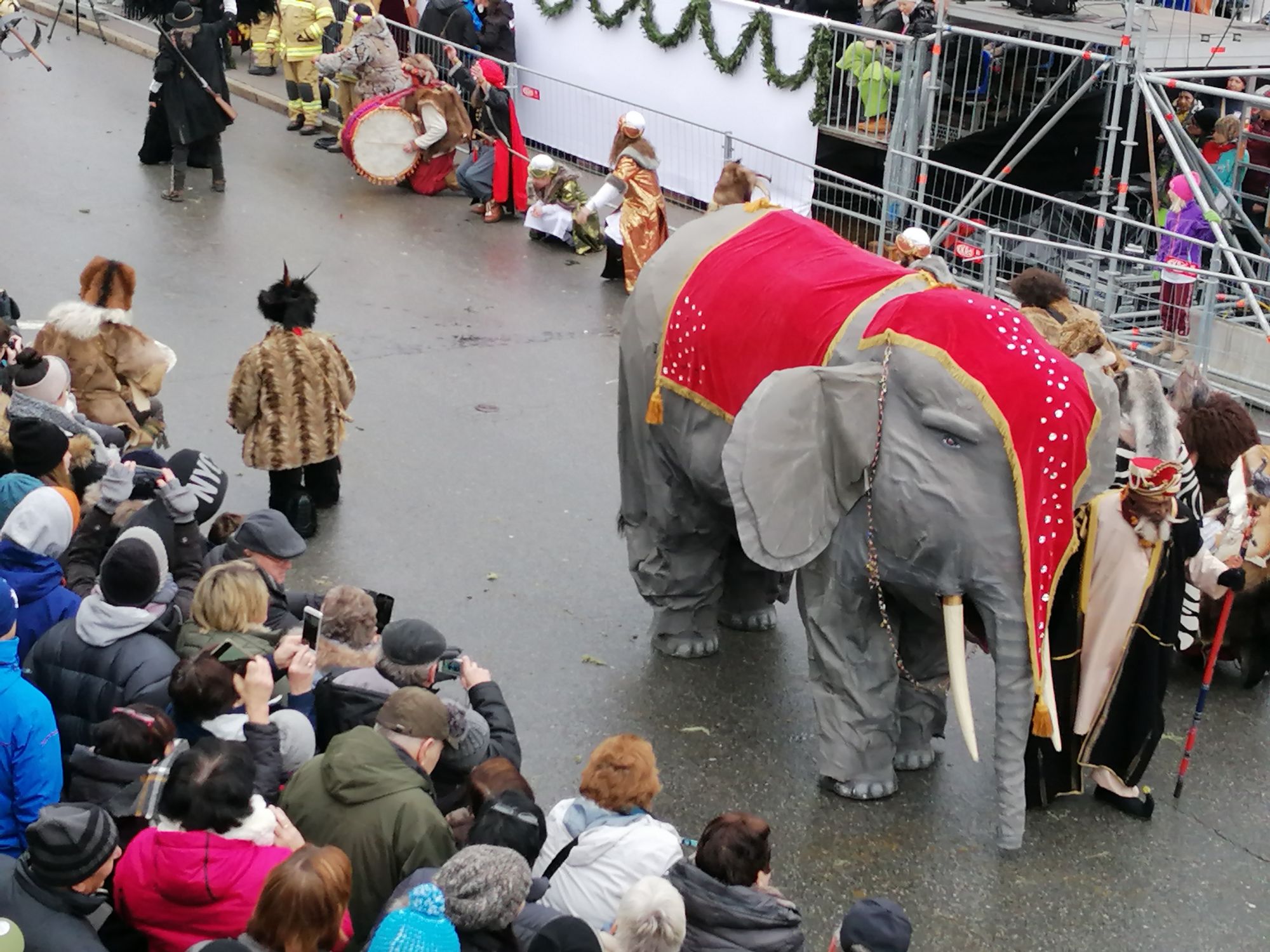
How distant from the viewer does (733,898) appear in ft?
14.2

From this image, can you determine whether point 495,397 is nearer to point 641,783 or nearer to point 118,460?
point 118,460

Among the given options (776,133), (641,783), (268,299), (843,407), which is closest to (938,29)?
(776,133)

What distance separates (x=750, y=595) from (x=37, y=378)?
3.38 metres

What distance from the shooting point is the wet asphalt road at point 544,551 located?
586 cm

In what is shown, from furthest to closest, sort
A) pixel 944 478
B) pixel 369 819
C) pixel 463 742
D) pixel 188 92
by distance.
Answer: pixel 188 92 < pixel 944 478 < pixel 463 742 < pixel 369 819

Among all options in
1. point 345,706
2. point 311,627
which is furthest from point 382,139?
point 345,706

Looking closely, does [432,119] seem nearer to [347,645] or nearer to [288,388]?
[288,388]

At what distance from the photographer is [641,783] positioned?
182 inches

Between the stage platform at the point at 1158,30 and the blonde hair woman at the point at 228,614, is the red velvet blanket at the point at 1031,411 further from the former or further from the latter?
the stage platform at the point at 1158,30

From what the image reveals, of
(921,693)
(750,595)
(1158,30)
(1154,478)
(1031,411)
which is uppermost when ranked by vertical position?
(1158,30)

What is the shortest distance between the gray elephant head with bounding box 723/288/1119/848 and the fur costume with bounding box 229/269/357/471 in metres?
2.97

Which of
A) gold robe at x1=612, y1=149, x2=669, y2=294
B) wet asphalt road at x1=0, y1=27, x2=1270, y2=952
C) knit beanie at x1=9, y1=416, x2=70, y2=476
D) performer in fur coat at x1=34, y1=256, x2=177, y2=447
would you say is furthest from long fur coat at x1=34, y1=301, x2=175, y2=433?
gold robe at x1=612, y1=149, x2=669, y2=294

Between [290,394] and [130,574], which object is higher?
[130,574]

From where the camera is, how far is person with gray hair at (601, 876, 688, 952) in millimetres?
3928
